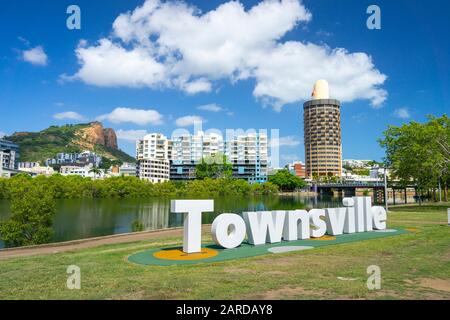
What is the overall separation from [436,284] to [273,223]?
358 inches

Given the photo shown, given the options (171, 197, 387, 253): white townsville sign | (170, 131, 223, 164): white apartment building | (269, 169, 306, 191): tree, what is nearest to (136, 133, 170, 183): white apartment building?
(170, 131, 223, 164): white apartment building

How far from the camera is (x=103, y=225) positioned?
38.5 metres

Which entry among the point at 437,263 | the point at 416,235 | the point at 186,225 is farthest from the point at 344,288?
the point at 416,235

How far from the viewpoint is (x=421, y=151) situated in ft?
138

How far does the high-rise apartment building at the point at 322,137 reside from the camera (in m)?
184

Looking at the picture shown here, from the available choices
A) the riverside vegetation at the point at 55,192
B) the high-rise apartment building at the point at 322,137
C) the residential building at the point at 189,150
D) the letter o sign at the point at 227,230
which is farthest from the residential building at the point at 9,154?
the letter o sign at the point at 227,230

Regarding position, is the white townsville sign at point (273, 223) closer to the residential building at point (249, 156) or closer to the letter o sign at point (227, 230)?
the letter o sign at point (227, 230)

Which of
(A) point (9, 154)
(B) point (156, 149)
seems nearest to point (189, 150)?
(B) point (156, 149)

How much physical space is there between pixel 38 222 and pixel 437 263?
24.8 meters

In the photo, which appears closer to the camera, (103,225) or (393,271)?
(393,271)

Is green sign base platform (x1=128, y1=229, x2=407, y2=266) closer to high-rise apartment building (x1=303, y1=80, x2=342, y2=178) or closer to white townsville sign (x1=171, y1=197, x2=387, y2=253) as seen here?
white townsville sign (x1=171, y1=197, x2=387, y2=253)

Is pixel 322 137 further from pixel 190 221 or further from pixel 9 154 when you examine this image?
pixel 190 221

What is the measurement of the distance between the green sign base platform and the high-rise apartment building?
545ft
